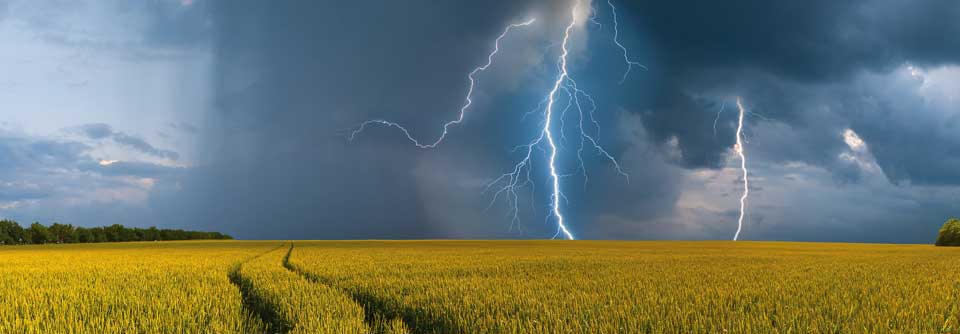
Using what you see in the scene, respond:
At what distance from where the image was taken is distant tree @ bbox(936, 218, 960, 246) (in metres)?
69.1

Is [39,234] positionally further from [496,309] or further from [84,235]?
[496,309]

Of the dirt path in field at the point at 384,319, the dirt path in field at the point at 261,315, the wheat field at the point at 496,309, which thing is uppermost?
the wheat field at the point at 496,309

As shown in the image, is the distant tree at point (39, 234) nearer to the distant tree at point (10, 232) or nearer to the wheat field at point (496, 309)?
the distant tree at point (10, 232)

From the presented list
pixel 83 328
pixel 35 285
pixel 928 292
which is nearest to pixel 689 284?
pixel 928 292

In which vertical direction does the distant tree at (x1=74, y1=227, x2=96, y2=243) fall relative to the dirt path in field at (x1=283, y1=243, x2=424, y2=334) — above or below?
below

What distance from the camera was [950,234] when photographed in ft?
230

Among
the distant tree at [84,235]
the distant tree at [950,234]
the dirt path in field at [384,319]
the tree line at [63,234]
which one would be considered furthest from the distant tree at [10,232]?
the distant tree at [950,234]

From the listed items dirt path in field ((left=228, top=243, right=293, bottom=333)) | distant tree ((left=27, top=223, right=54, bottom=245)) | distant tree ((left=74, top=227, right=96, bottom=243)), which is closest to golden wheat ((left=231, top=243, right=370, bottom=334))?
dirt path in field ((left=228, top=243, right=293, bottom=333))

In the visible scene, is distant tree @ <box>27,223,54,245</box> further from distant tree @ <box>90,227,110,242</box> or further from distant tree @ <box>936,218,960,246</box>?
distant tree @ <box>936,218,960,246</box>

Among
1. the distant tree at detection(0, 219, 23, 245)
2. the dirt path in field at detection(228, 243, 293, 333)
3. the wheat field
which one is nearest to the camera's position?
the wheat field

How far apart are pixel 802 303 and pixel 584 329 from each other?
14.1 feet

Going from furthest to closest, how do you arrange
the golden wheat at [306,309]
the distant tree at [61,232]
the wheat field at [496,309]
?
the distant tree at [61,232] < the golden wheat at [306,309] < the wheat field at [496,309]

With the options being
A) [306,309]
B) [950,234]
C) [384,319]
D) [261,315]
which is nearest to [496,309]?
[384,319]

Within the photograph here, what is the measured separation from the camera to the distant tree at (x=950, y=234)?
227ft
